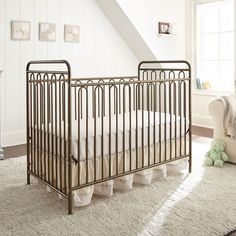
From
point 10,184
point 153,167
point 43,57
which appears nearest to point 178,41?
point 43,57

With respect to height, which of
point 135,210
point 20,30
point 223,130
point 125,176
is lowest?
point 135,210

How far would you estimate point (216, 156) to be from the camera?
323cm

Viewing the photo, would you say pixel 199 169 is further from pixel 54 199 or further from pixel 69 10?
pixel 69 10

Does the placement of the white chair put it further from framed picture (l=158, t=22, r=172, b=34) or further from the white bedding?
framed picture (l=158, t=22, r=172, b=34)

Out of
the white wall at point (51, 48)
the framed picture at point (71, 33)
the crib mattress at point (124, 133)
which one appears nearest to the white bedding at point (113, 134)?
the crib mattress at point (124, 133)

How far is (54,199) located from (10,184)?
501mm

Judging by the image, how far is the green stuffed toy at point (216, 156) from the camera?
3.19 meters

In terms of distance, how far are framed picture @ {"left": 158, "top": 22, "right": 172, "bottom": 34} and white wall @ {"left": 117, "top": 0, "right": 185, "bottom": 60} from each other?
0.05 metres

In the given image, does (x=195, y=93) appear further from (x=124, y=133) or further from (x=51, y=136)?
(x=51, y=136)

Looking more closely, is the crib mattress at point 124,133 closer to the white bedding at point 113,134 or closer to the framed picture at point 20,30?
the white bedding at point 113,134

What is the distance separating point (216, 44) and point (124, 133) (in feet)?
10.5

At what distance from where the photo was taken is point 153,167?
8.95 ft

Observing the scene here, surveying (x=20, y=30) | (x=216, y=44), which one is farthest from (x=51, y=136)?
(x=216, y=44)

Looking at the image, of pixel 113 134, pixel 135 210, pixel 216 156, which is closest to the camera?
pixel 135 210
